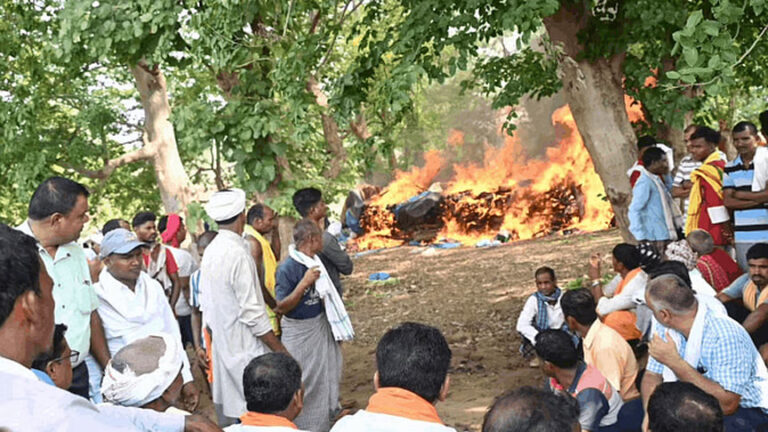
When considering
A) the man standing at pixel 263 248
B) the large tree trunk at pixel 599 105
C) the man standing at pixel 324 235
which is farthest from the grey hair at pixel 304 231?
the large tree trunk at pixel 599 105

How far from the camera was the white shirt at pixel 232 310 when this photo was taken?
183 inches

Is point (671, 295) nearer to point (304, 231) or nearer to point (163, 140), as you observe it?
point (304, 231)

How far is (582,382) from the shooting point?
4.17m

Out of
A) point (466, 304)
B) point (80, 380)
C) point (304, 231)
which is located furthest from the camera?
point (466, 304)

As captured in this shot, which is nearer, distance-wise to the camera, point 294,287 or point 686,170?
point 294,287

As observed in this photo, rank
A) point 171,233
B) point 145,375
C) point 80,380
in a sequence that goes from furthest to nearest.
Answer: point 171,233, point 80,380, point 145,375

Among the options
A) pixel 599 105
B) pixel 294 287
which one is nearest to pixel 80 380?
pixel 294 287

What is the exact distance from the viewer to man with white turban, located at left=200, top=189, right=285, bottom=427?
4652mm

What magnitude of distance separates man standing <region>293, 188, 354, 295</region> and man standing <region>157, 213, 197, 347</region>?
2.12 m

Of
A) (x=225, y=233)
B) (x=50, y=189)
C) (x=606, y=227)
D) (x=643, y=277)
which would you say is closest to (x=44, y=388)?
(x=50, y=189)

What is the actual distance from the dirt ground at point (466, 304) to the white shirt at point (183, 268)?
6.35 feet

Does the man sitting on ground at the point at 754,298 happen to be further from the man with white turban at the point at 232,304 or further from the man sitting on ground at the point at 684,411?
the man with white turban at the point at 232,304

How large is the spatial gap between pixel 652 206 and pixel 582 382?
10.1 ft

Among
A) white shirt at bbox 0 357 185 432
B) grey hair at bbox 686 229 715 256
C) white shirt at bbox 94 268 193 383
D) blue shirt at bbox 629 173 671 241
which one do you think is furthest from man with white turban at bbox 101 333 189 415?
blue shirt at bbox 629 173 671 241
